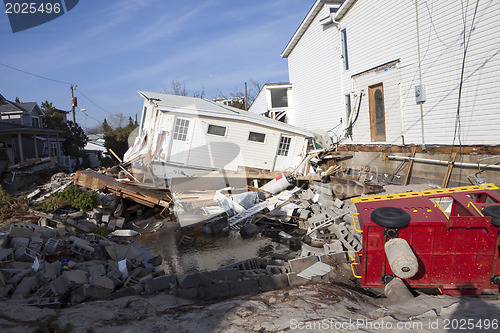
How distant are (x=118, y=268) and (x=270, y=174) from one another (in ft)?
34.6

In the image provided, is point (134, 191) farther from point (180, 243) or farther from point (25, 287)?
point (25, 287)

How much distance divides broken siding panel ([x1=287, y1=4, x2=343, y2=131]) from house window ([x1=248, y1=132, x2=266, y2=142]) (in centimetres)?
421

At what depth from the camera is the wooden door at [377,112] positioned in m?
14.8

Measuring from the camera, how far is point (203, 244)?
1096 centimetres

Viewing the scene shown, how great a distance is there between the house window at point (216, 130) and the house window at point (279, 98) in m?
8.56

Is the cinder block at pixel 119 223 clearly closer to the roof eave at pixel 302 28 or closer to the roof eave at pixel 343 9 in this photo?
the roof eave at pixel 343 9

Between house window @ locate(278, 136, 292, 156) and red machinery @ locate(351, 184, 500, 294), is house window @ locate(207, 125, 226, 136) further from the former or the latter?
red machinery @ locate(351, 184, 500, 294)

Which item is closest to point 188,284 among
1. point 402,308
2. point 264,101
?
point 402,308

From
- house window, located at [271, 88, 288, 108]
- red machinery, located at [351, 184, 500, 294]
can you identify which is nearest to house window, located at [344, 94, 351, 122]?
house window, located at [271, 88, 288, 108]

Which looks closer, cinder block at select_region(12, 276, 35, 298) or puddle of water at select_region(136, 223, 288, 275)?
cinder block at select_region(12, 276, 35, 298)

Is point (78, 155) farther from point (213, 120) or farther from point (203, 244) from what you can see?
point (203, 244)

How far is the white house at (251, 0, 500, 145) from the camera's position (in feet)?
33.3

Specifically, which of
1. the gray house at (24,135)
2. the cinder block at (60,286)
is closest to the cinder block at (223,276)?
the cinder block at (60,286)

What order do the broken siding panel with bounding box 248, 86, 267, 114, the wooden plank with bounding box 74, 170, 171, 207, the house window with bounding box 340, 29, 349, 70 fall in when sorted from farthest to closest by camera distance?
1. the broken siding panel with bounding box 248, 86, 267, 114
2. the house window with bounding box 340, 29, 349, 70
3. the wooden plank with bounding box 74, 170, 171, 207
